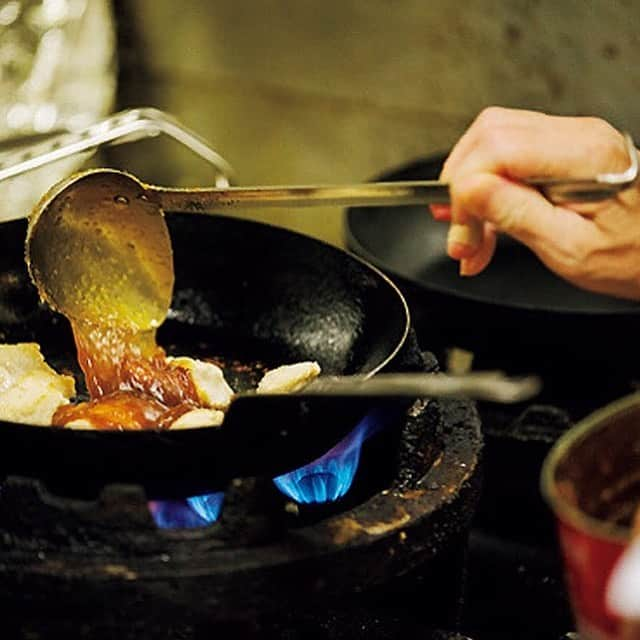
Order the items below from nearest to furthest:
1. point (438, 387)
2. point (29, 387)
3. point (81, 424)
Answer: point (438, 387), point (81, 424), point (29, 387)

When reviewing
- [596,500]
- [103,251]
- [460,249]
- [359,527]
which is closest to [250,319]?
[103,251]

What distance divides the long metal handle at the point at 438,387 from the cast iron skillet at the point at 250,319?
0.38ft

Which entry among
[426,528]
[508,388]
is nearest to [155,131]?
[426,528]

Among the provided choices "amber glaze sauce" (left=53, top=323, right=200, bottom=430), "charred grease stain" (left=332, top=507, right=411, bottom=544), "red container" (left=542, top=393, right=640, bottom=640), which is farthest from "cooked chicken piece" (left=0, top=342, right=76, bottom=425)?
"red container" (left=542, top=393, right=640, bottom=640)

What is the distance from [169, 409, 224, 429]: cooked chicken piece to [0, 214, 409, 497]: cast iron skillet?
0.10 m

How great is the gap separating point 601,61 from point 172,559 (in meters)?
2.24

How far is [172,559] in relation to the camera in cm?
154

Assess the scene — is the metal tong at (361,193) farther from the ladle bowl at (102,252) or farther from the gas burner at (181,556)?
the gas burner at (181,556)

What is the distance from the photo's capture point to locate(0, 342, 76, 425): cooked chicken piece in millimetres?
1751

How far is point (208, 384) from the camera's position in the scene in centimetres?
186

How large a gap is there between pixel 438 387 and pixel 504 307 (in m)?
1.16

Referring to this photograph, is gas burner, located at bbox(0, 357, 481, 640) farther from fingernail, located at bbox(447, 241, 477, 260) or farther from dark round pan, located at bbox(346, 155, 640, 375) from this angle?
dark round pan, located at bbox(346, 155, 640, 375)

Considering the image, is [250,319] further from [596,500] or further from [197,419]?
[596,500]

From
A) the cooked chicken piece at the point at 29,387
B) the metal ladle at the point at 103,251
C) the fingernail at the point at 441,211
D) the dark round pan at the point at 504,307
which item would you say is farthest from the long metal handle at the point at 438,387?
the dark round pan at the point at 504,307
